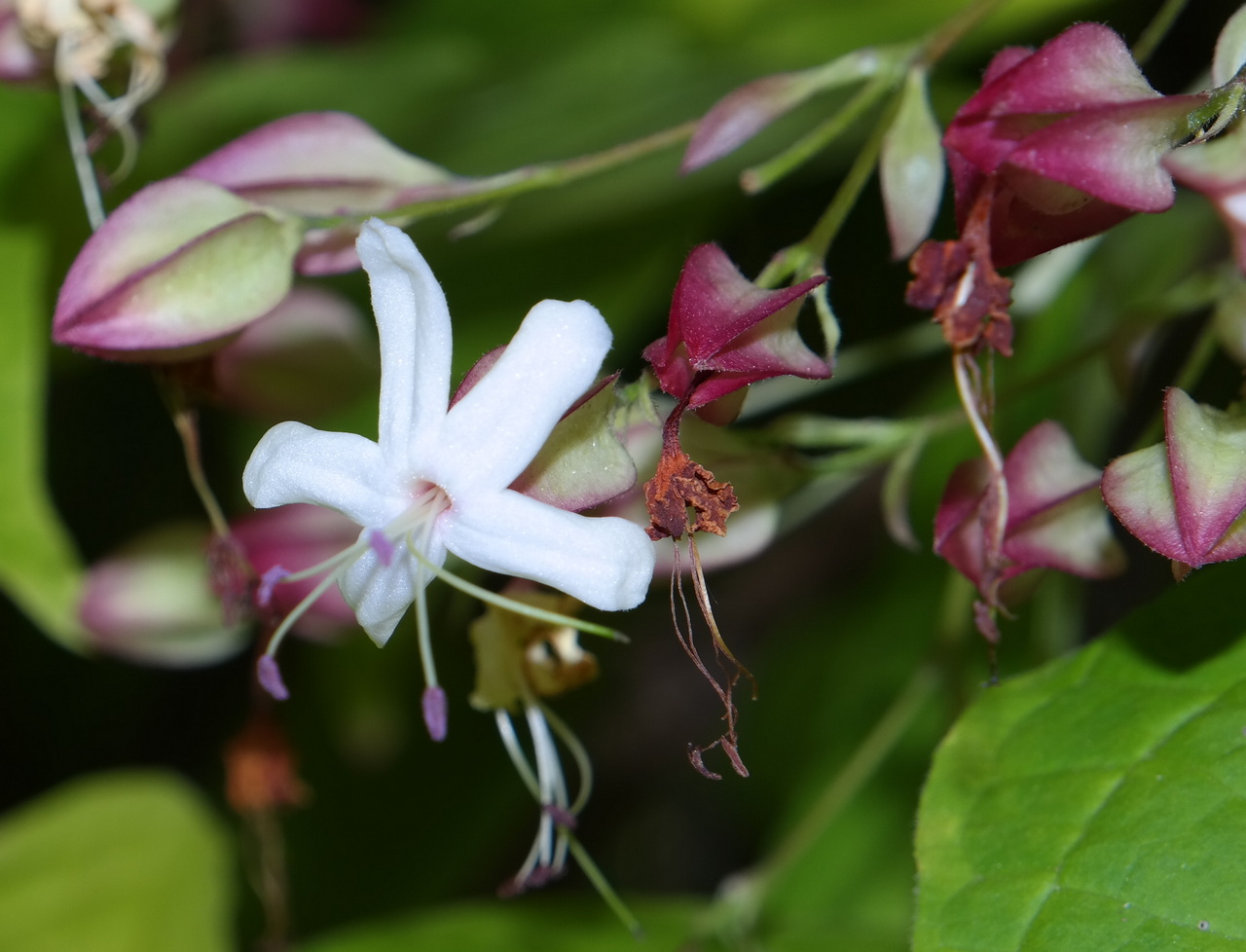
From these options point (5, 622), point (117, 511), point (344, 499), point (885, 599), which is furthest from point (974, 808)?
point (5, 622)

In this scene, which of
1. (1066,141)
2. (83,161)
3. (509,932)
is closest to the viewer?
(1066,141)

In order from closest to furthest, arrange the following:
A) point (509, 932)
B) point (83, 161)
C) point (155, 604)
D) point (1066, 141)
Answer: point (1066, 141) < point (83, 161) < point (155, 604) < point (509, 932)

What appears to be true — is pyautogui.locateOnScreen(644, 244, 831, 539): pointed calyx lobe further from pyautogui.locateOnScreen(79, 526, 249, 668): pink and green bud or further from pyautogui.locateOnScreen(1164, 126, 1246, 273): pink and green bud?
pyautogui.locateOnScreen(79, 526, 249, 668): pink and green bud

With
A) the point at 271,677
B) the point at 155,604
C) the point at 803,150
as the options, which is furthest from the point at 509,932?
the point at 803,150

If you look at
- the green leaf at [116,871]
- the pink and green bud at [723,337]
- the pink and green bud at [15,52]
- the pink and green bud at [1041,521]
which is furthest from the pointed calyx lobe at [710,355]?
the green leaf at [116,871]

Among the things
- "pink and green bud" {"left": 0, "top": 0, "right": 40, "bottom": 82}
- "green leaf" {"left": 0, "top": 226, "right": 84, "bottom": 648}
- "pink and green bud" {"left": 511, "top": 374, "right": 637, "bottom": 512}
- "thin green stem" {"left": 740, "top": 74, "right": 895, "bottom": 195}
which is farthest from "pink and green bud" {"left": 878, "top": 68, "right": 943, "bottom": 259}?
"green leaf" {"left": 0, "top": 226, "right": 84, "bottom": 648}

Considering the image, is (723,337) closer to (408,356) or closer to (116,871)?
(408,356)
